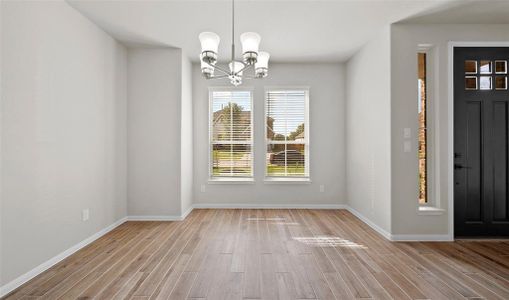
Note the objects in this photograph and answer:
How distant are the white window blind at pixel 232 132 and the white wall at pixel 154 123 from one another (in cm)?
108

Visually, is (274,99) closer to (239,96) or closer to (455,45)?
(239,96)

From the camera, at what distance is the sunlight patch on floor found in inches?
141

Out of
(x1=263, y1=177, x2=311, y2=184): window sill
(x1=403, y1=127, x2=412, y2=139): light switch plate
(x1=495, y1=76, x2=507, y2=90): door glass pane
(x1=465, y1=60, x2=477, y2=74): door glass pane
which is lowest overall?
(x1=263, y1=177, x2=311, y2=184): window sill

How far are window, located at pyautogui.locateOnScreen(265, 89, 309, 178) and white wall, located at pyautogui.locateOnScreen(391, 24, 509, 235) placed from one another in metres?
2.13

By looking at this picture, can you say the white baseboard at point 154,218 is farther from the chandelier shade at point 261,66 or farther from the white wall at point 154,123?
the chandelier shade at point 261,66

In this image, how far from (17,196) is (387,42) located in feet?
14.5

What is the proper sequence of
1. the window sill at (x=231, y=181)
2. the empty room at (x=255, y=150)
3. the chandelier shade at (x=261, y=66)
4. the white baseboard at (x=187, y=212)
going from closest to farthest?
the empty room at (x=255, y=150), the chandelier shade at (x=261, y=66), the white baseboard at (x=187, y=212), the window sill at (x=231, y=181)

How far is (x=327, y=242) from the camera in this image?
369 cm

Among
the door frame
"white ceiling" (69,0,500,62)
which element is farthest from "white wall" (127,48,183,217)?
the door frame

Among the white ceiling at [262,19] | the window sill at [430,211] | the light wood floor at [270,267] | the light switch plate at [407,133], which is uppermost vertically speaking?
the white ceiling at [262,19]

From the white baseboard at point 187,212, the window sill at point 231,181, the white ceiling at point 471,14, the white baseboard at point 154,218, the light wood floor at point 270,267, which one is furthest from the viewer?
the window sill at point 231,181

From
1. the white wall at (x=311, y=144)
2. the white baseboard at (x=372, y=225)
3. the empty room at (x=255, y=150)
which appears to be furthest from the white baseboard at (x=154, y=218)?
the white baseboard at (x=372, y=225)

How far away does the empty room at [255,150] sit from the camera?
2.63m

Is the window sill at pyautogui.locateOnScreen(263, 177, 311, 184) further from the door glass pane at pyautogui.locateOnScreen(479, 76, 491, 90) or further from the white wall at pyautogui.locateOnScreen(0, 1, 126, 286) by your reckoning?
the door glass pane at pyautogui.locateOnScreen(479, 76, 491, 90)
